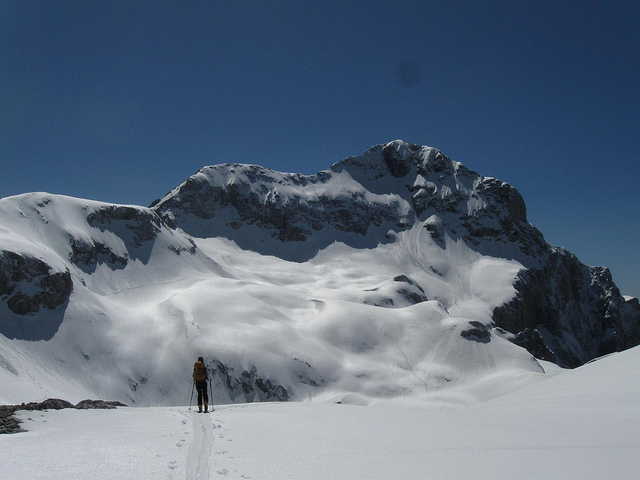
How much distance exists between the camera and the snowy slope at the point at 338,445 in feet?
29.9

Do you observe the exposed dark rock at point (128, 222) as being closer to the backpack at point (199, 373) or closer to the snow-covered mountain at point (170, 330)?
the snow-covered mountain at point (170, 330)

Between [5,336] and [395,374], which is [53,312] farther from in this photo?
[395,374]

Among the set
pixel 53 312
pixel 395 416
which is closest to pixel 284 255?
pixel 53 312

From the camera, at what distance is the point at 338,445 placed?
11.5m

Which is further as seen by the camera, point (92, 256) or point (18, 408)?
point (92, 256)

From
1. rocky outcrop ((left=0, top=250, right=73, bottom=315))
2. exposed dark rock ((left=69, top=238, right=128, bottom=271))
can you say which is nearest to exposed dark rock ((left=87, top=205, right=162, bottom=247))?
exposed dark rock ((left=69, top=238, right=128, bottom=271))

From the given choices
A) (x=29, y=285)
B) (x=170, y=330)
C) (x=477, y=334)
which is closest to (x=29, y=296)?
(x=29, y=285)

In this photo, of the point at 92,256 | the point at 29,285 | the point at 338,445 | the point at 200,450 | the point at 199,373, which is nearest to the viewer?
the point at 200,450

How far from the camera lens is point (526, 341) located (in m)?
157

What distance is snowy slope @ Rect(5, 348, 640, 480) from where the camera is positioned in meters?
9.10

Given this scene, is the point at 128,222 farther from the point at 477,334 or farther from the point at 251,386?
the point at 477,334

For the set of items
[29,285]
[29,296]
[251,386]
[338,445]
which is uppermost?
[29,285]

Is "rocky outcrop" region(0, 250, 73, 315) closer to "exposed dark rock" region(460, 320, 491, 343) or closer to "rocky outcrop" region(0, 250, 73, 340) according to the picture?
"rocky outcrop" region(0, 250, 73, 340)

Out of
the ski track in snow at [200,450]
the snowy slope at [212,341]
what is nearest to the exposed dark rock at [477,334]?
the snowy slope at [212,341]
